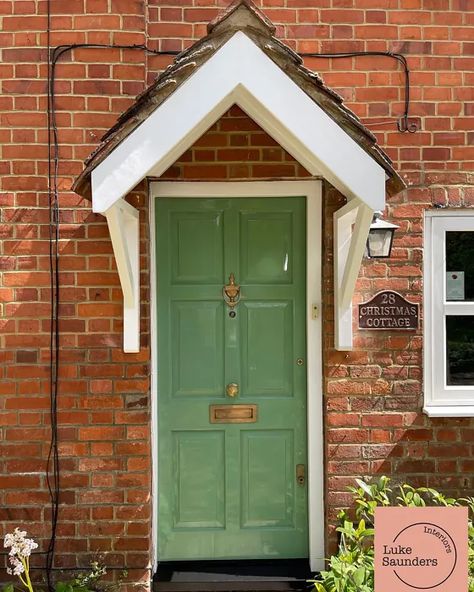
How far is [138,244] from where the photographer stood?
10.7 ft

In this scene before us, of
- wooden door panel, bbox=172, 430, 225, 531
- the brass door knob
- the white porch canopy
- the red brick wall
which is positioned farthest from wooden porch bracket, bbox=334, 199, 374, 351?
the red brick wall

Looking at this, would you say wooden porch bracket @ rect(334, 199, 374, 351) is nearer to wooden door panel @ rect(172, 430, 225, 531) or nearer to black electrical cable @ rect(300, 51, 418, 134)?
black electrical cable @ rect(300, 51, 418, 134)

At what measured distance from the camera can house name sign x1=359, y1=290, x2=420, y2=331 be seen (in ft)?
11.2

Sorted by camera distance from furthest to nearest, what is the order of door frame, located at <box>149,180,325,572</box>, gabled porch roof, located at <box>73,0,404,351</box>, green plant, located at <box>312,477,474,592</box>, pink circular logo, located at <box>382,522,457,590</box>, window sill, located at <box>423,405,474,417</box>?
door frame, located at <box>149,180,325,572</box>, window sill, located at <box>423,405,474,417</box>, green plant, located at <box>312,477,474,592</box>, gabled porch roof, located at <box>73,0,404,351</box>, pink circular logo, located at <box>382,522,457,590</box>

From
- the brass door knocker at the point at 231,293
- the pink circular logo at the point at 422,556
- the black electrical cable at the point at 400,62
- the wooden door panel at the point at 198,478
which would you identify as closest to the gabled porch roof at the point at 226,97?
the black electrical cable at the point at 400,62

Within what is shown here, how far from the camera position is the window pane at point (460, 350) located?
3504 millimetres

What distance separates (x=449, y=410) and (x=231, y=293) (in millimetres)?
1484

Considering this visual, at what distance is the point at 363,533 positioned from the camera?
297 cm

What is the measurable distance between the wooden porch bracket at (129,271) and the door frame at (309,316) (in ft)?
0.73

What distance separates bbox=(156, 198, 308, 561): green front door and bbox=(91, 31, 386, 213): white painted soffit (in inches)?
35.5

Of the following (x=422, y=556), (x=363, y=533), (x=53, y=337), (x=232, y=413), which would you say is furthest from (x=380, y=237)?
(x=53, y=337)

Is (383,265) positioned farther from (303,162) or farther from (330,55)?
(330,55)

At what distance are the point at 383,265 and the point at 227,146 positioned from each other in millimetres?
1190

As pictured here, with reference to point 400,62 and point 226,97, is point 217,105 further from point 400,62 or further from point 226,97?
point 400,62
